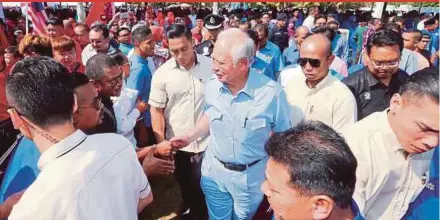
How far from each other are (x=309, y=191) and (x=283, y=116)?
126 centimetres

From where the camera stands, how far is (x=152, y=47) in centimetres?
431

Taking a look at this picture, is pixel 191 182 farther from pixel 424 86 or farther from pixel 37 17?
pixel 37 17

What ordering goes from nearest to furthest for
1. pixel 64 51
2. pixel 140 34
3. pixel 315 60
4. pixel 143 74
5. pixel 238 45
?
pixel 238 45 < pixel 315 60 < pixel 64 51 < pixel 143 74 < pixel 140 34

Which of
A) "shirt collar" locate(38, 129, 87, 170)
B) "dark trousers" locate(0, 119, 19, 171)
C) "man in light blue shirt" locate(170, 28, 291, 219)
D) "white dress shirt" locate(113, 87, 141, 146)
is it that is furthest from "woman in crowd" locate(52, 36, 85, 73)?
"shirt collar" locate(38, 129, 87, 170)

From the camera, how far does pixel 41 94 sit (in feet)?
4.44

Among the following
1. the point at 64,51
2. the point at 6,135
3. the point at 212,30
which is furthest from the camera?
the point at 212,30

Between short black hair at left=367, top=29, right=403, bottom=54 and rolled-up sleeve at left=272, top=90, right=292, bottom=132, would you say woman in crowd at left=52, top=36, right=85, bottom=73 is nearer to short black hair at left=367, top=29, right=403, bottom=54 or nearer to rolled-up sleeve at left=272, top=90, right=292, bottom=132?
rolled-up sleeve at left=272, top=90, right=292, bottom=132

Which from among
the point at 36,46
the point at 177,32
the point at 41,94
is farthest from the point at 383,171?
the point at 36,46

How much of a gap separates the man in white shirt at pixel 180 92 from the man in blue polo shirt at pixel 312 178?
184cm

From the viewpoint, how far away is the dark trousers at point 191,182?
3.31 metres

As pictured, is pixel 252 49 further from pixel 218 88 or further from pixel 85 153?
pixel 85 153

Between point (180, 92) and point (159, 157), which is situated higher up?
point (180, 92)

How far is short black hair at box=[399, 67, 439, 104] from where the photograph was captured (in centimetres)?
156

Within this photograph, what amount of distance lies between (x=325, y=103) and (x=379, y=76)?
699mm
